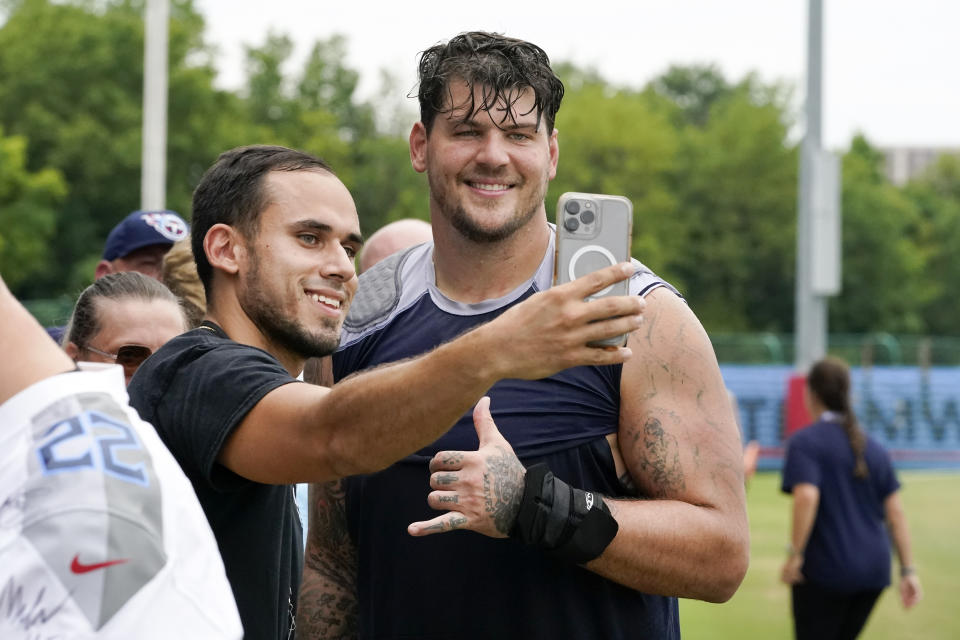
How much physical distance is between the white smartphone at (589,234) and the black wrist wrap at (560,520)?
51 centimetres

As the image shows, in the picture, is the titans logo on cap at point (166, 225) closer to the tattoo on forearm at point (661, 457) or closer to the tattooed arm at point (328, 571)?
the tattooed arm at point (328, 571)

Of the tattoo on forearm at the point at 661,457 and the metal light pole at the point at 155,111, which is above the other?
the metal light pole at the point at 155,111

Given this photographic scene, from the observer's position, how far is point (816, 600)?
662 cm

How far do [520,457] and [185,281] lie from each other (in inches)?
74.8

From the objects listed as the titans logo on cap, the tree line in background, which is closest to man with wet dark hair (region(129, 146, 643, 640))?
the titans logo on cap

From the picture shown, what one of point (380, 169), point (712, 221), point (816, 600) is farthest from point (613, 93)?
point (816, 600)

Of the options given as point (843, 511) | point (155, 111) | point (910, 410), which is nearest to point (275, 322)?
Result: point (843, 511)

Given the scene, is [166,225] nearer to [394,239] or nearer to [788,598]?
[394,239]

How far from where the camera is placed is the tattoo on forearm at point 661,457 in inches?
107

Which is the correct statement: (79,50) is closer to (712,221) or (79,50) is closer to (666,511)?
(712,221)

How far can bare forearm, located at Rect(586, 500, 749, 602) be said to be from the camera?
103 inches

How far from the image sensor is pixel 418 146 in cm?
321

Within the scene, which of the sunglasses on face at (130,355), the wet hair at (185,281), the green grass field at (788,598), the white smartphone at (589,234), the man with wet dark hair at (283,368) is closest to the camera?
the man with wet dark hair at (283,368)
